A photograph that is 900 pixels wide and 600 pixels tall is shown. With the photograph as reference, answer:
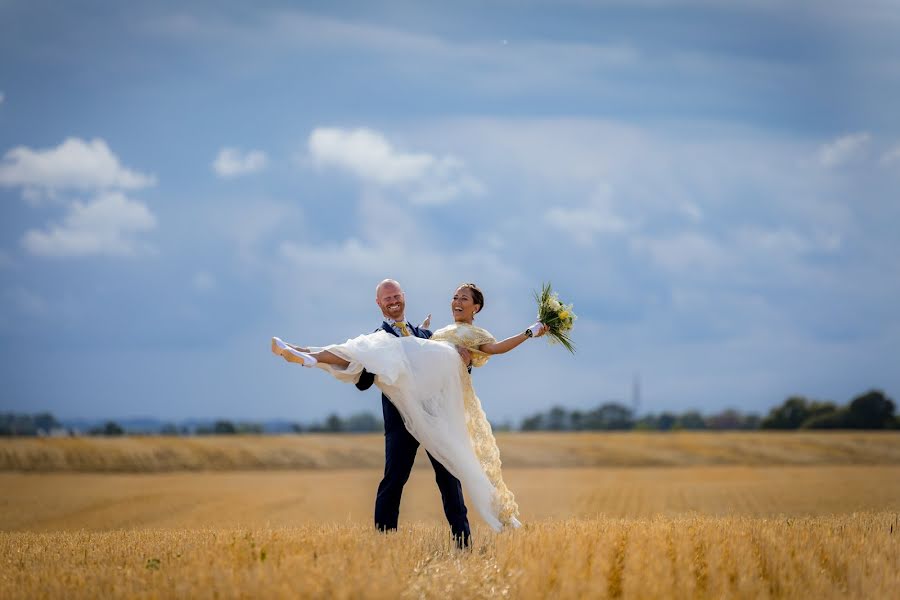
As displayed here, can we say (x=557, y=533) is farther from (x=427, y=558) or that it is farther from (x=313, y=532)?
(x=313, y=532)

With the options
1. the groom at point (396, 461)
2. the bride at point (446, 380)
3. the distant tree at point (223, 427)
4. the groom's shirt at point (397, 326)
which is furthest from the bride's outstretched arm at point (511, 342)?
the distant tree at point (223, 427)

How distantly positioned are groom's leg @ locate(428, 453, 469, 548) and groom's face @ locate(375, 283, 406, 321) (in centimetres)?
145

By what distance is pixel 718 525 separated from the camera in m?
9.95

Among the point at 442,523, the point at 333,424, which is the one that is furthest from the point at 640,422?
the point at 442,523

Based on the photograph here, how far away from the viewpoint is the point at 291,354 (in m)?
8.95

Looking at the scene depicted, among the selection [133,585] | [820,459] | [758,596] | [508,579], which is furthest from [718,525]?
[820,459]

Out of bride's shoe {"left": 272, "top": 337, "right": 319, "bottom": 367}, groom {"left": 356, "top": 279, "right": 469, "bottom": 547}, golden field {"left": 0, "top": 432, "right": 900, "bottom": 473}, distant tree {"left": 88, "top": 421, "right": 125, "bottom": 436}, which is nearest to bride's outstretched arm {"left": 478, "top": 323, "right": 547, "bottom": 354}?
groom {"left": 356, "top": 279, "right": 469, "bottom": 547}

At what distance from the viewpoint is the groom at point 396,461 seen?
9.48m

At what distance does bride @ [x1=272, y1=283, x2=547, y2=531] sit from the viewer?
30.7 feet

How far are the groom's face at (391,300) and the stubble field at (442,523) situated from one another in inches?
86.0

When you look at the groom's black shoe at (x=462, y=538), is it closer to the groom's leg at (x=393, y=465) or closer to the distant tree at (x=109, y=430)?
the groom's leg at (x=393, y=465)

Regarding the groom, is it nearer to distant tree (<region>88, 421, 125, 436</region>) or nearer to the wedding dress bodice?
the wedding dress bodice

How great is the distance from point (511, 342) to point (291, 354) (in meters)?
2.13

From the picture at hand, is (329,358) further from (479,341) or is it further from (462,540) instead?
(462,540)
